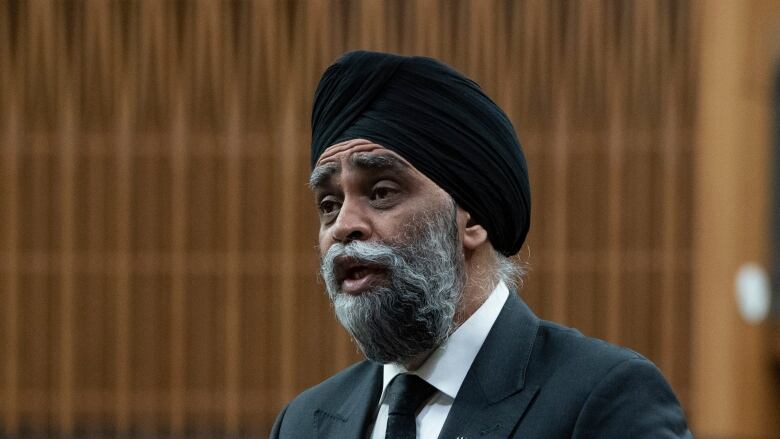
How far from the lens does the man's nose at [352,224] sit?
2170 mm

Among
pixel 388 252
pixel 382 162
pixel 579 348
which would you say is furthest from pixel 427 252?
pixel 579 348

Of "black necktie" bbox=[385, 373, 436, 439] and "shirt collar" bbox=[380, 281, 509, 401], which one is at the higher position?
"shirt collar" bbox=[380, 281, 509, 401]

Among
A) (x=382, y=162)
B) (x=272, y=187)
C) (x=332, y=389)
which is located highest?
(x=382, y=162)

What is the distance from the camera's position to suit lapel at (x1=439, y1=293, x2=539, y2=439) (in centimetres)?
208

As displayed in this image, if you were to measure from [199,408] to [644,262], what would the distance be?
10.0ft

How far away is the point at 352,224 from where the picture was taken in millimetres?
2168

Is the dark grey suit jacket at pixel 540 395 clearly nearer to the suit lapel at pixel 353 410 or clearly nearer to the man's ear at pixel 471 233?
the suit lapel at pixel 353 410

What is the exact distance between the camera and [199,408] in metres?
7.75

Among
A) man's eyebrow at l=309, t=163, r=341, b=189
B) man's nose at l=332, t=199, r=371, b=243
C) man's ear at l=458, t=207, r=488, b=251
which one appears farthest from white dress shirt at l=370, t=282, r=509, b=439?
man's eyebrow at l=309, t=163, r=341, b=189

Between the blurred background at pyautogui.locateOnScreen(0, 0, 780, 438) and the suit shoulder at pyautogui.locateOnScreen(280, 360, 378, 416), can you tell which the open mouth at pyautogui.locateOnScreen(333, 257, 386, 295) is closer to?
the suit shoulder at pyautogui.locateOnScreen(280, 360, 378, 416)

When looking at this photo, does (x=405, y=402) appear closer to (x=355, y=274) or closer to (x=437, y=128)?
(x=355, y=274)

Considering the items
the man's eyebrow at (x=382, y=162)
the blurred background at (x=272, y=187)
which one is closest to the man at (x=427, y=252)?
the man's eyebrow at (x=382, y=162)

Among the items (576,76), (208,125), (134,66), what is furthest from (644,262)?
(134,66)

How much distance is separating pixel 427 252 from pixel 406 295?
9 cm
